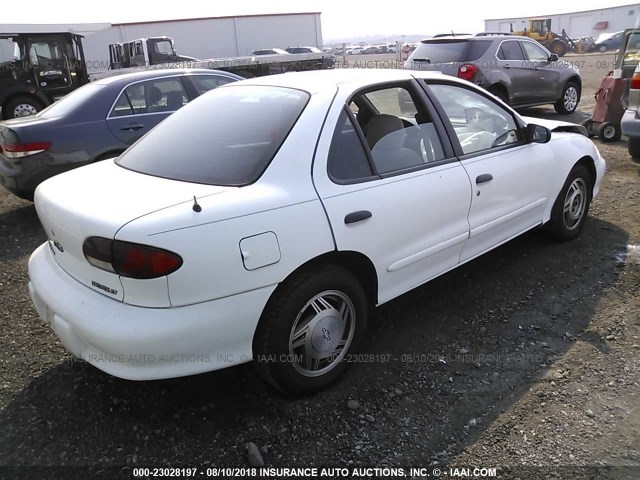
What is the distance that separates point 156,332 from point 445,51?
9.25 metres

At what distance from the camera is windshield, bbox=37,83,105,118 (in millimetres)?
5613

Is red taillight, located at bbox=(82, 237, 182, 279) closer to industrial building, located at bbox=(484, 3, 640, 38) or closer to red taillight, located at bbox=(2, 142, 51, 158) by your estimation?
red taillight, located at bbox=(2, 142, 51, 158)

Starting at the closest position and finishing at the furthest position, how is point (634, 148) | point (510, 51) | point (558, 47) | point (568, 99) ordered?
1. point (634, 148)
2. point (510, 51)
3. point (568, 99)
4. point (558, 47)

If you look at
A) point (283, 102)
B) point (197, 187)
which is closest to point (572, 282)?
point (283, 102)

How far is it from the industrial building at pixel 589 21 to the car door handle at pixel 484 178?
1836 inches

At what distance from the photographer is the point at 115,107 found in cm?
574

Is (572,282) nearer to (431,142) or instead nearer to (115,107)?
(431,142)

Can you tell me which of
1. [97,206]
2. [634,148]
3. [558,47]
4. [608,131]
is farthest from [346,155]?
[558,47]

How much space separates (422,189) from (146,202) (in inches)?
60.0

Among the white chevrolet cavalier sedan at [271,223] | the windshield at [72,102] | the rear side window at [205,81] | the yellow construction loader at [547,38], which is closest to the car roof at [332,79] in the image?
the white chevrolet cavalier sedan at [271,223]

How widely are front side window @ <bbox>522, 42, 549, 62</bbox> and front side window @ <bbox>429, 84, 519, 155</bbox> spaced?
7.85m

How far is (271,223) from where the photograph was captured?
2344 mm

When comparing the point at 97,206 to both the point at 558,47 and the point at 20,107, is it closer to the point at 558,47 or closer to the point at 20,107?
the point at 20,107

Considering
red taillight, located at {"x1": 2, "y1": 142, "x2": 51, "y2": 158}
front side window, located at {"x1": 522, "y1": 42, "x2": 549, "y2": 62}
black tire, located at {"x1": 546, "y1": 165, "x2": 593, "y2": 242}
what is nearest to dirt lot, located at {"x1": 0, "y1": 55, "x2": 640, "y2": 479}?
black tire, located at {"x1": 546, "y1": 165, "x2": 593, "y2": 242}
